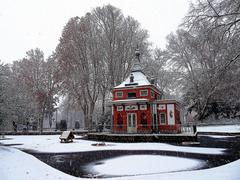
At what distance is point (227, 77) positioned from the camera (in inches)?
387

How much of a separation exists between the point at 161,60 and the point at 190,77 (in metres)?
6.53

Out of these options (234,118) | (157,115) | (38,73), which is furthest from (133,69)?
(234,118)

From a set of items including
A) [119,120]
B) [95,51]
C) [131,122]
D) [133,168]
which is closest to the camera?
[133,168]

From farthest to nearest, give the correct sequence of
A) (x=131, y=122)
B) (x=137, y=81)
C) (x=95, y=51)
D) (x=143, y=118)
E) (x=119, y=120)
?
(x=95, y=51) → (x=137, y=81) → (x=119, y=120) → (x=131, y=122) → (x=143, y=118)

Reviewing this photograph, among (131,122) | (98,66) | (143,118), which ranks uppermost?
(98,66)

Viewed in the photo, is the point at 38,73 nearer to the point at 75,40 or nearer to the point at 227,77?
the point at 75,40

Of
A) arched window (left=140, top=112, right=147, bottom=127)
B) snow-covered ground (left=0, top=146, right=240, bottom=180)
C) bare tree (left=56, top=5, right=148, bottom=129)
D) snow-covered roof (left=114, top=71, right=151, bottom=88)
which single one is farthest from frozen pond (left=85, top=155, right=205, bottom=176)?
bare tree (left=56, top=5, right=148, bottom=129)

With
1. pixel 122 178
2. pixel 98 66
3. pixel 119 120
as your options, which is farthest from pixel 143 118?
pixel 122 178

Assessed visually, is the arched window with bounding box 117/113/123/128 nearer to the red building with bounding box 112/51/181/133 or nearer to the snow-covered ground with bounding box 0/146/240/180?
the red building with bounding box 112/51/181/133

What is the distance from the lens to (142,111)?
80.2 ft

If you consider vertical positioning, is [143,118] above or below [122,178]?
above

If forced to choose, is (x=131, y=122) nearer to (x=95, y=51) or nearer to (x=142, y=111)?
(x=142, y=111)

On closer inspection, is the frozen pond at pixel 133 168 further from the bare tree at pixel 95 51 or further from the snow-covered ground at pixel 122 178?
the bare tree at pixel 95 51

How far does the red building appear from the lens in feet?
77.5
